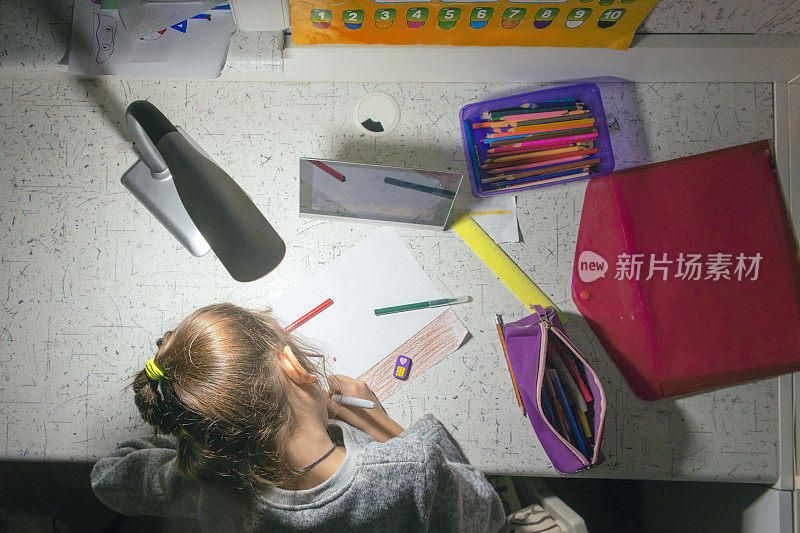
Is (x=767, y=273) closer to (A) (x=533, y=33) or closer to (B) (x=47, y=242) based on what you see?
(A) (x=533, y=33)

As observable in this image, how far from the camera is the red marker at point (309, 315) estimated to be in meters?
0.81

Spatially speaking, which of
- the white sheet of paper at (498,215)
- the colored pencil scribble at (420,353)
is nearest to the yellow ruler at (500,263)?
the white sheet of paper at (498,215)

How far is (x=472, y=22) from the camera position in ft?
2.35

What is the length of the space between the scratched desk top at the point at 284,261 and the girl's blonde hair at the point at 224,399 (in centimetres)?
13

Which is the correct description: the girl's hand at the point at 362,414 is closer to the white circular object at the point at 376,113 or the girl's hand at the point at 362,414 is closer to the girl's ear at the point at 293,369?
the girl's ear at the point at 293,369

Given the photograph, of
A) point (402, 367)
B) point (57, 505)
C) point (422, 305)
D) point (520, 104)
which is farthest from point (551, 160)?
point (57, 505)

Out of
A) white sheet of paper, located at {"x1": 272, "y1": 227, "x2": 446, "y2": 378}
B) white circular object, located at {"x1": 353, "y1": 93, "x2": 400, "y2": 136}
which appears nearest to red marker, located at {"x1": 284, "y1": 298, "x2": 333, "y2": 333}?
white sheet of paper, located at {"x1": 272, "y1": 227, "x2": 446, "y2": 378}

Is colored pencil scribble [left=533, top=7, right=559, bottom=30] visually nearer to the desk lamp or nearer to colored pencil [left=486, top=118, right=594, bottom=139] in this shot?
colored pencil [left=486, top=118, right=594, bottom=139]

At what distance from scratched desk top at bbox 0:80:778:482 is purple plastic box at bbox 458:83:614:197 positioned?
20 mm

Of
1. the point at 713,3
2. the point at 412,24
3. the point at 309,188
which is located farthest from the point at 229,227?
the point at 713,3

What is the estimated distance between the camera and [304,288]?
0.82 m

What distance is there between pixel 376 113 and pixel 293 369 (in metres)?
0.46

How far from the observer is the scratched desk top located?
0.80m

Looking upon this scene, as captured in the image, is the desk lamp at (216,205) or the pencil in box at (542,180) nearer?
the desk lamp at (216,205)
